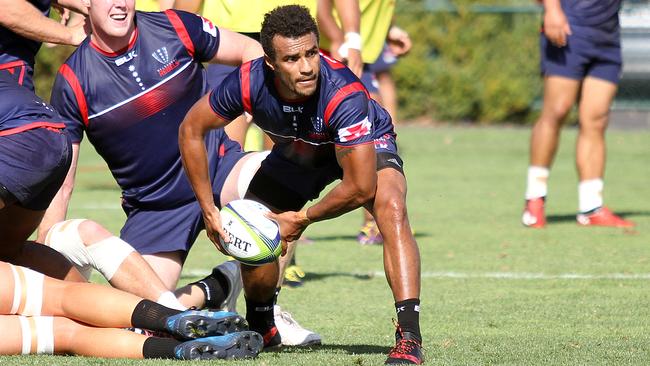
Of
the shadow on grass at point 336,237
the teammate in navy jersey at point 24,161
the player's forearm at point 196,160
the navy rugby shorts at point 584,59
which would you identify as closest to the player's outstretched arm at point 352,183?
the player's forearm at point 196,160

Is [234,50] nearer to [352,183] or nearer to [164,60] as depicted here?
[164,60]

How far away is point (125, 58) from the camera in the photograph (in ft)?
21.0

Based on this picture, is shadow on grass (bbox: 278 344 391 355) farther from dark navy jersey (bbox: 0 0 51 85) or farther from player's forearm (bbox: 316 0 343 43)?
player's forearm (bbox: 316 0 343 43)

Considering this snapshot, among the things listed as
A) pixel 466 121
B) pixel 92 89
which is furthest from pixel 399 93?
pixel 92 89

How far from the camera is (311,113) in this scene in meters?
5.51

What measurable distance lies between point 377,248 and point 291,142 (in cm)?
375

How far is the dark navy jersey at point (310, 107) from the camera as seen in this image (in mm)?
5367

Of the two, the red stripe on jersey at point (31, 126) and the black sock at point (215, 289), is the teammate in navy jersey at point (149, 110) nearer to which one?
the black sock at point (215, 289)

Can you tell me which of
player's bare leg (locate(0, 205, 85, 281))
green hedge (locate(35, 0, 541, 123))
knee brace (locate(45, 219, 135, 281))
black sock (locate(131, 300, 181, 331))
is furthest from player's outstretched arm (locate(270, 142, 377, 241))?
green hedge (locate(35, 0, 541, 123))

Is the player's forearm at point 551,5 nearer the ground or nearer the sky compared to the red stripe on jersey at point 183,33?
nearer the ground

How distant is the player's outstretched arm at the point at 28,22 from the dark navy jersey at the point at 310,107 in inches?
42.1

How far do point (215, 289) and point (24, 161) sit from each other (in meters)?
1.45

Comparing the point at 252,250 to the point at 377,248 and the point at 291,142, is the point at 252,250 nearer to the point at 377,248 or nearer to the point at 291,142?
the point at 291,142

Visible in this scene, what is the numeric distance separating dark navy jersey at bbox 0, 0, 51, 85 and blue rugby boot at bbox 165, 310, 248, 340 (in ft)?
5.02
